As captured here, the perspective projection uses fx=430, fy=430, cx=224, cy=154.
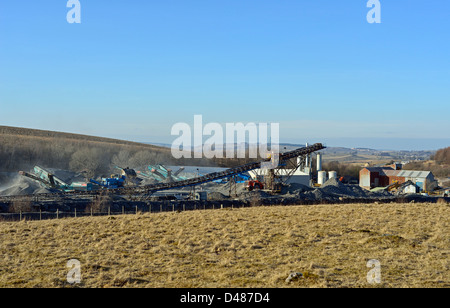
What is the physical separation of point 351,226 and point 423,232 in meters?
2.84

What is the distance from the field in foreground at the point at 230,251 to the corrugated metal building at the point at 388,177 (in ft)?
135

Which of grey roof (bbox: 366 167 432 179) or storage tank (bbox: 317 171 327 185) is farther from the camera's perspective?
grey roof (bbox: 366 167 432 179)

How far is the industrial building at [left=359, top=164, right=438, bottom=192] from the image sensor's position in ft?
192

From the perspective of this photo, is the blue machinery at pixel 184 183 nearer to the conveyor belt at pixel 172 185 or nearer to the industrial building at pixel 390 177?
the conveyor belt at pixel 172 185

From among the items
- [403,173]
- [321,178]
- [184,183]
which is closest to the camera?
[184,183]

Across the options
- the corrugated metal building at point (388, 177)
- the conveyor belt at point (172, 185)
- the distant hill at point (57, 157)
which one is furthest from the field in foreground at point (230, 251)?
the distant hill at point (57, 157)

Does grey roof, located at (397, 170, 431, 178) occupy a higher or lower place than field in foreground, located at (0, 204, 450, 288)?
higher

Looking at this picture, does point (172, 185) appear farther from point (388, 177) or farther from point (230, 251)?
point (388, 177)

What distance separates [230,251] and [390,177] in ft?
177

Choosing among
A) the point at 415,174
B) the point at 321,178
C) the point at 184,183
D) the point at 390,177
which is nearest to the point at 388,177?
the point at 390,177

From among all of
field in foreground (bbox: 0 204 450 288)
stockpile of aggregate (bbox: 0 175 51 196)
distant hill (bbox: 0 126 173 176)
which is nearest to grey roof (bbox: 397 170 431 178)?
field in foreground (bbox: 0 204 450 288)

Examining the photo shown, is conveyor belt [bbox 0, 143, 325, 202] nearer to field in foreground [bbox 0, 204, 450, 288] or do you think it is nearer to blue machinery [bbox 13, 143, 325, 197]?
blue machinery [bbox 13, 143, 325, 197]

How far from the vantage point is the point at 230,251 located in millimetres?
13484

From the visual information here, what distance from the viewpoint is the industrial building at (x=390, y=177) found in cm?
5842
